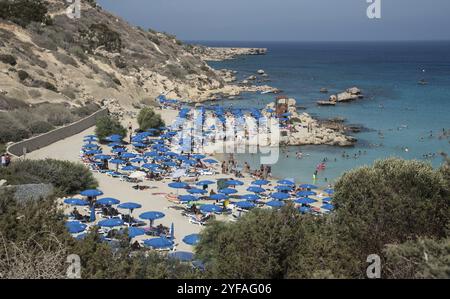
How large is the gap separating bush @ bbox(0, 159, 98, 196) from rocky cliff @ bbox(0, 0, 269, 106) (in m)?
14.7

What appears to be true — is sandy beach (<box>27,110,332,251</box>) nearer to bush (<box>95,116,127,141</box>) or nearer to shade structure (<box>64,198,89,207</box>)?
shade structure (<box>64,198,89,207</box>)

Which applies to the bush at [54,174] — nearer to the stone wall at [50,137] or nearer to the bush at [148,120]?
the stone wall at [50,137]

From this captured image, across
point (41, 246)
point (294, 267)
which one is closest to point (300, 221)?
point (294, 267)

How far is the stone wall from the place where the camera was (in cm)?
2525

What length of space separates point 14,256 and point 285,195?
1410cm

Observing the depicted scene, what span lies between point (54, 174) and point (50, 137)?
32.9 ft

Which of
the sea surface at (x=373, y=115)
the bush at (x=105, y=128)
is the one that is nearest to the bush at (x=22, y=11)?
the bush at (x=105, y=128)

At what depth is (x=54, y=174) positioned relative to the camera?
19.8 metres

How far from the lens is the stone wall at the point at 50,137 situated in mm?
25250

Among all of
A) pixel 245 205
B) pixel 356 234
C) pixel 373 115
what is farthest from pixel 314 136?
pixel 356 234

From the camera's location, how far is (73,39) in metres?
58.2

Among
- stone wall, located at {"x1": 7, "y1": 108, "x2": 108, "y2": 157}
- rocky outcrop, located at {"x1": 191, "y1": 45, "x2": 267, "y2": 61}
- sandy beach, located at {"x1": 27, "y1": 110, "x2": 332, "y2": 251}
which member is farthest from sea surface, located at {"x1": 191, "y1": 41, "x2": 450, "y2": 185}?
rocky outcrop, located at {"x1": 191, "y1": 45, "x2": 267, "y2": 61}

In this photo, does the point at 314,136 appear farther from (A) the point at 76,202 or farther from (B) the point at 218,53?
(B) the point at 218,53

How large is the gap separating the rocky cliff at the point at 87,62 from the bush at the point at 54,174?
1468 cm
